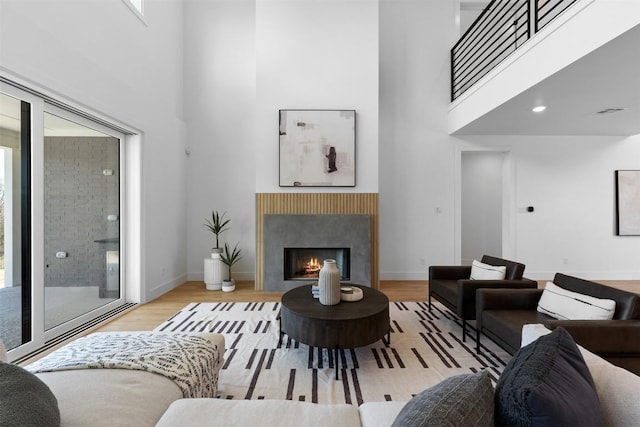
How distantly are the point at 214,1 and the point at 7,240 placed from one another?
480 cm

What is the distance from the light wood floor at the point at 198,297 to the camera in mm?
3283

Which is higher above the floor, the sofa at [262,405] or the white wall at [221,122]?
the white wall at [221,122]

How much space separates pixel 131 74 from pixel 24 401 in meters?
3.91

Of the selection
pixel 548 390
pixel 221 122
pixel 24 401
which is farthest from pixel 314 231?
pixel 548 390

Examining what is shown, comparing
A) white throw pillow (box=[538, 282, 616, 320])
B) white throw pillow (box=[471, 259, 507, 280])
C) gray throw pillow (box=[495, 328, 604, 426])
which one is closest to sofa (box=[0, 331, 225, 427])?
gray throw pillow (box=[495, 328, 604, 426])

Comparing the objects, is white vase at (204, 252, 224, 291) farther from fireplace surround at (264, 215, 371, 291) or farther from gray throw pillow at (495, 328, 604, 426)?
gray throw pillow at (495, 328, 604, 426)

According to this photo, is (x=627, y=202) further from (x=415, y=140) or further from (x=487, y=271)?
(x=487, y=271)

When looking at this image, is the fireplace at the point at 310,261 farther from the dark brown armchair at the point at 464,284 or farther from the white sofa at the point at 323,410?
the white sofa at the point at 323,410

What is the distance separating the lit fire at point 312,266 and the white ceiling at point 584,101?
3169mm

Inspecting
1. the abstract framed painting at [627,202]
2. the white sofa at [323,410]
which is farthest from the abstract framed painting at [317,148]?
the abstract framed painting at [627,202]

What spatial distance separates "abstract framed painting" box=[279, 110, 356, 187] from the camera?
4.66 m

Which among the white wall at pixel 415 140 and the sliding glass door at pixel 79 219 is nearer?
the sliding glass door at pixel 79 219

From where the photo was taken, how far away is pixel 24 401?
2.94 feet

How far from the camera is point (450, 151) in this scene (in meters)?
5.35
